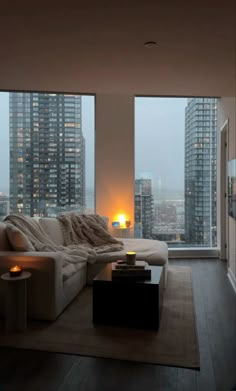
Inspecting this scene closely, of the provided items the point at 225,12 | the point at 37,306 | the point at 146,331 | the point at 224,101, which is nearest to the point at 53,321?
the point at 37,306

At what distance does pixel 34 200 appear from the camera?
5602 millimetres

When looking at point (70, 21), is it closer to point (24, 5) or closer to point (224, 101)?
point (24, 5)

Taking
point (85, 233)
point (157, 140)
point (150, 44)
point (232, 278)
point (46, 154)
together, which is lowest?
point (232, 278)

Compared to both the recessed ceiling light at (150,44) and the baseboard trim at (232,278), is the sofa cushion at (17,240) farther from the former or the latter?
the baseboard trim at (232,278)

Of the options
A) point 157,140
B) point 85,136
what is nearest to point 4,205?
point 85,136

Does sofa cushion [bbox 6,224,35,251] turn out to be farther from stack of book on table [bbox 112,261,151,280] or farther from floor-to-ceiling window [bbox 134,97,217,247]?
floor-to-ceiling window [bbox 134,97,217,247]

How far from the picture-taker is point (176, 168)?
572 cm

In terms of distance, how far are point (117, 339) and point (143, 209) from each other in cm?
335

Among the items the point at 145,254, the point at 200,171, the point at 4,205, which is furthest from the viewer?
the point at 200,171

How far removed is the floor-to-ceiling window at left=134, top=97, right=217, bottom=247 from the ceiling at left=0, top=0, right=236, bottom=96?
1172mm

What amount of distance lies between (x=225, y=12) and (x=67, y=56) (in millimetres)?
1605

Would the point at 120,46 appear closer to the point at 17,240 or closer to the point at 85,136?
the point at 17,240

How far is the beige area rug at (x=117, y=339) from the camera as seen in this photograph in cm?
229

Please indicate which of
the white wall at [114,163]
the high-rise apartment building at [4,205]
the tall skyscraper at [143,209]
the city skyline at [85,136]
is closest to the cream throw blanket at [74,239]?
the white wall at [114,163]
